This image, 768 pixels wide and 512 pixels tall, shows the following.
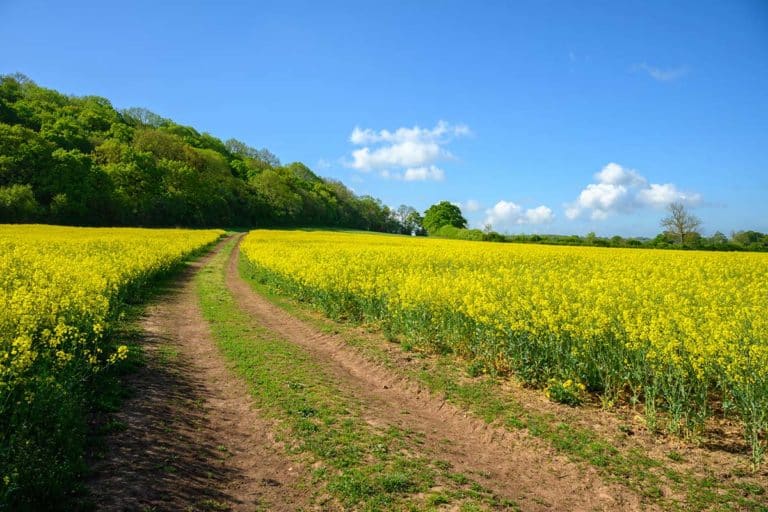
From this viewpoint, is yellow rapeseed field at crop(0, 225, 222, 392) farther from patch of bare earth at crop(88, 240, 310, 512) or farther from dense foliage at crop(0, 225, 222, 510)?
patch of bare earth at crop(88, 240, 310, 512)

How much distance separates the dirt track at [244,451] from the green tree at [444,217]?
11454 centimetres

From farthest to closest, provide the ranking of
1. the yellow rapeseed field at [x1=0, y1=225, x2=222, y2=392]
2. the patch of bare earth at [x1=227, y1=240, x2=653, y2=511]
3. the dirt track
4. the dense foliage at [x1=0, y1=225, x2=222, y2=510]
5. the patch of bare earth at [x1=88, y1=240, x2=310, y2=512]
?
1. the yellow rapeseed field at [x1=0, y1=225, x2=222, y2=392]
2. the patch of bare earth at [x1=227, y1=240, x2=653, y2=511]
3. the dirt track
4. the patch of bare earth at [x1=88, y1=240, x2=310, y2=512]
5. the dense foliage at [x1=0, y1=225, x2=222, y2=510]

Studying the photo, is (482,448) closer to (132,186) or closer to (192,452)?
(192,452)

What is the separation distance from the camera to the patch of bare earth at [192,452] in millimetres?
4473

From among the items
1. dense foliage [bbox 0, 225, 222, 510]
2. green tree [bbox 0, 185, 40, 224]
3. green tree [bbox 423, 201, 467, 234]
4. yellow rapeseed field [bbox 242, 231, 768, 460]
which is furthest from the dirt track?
green tree [bbox 423, 201, 467, 234]

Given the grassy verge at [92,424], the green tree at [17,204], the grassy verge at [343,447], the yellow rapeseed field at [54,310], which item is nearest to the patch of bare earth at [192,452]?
the grassy verge at [92,424]

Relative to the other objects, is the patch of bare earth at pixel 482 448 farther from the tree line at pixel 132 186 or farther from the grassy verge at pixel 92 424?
the tree line at pixel 132 186

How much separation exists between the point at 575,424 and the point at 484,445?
1.50m

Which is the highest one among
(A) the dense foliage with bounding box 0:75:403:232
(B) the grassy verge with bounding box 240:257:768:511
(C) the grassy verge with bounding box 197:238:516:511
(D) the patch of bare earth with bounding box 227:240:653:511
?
(A) the dense foliage with bounding box 0:75:403:232

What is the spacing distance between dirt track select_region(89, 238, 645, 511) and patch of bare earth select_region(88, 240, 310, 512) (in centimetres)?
1

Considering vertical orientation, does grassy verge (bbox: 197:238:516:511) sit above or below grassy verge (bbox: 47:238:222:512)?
below

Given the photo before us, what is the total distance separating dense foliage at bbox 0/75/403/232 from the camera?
181 ft

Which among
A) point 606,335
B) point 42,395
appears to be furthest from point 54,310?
point 606,335

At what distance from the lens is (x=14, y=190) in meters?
50.6
